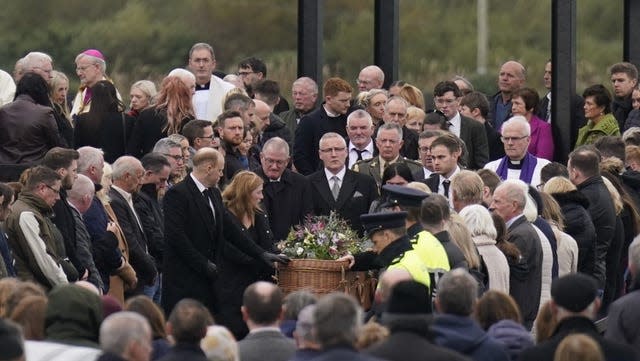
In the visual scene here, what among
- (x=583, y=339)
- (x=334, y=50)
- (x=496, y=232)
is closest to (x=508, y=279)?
(x=496, y=232)

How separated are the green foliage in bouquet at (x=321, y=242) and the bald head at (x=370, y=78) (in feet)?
18.0

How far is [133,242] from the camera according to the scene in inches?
691

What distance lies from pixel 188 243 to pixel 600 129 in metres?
6.36

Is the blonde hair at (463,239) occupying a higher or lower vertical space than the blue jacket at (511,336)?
Result: higher

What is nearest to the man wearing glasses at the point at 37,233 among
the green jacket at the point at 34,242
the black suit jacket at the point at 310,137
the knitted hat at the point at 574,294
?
the green jacket at the point at 34,242

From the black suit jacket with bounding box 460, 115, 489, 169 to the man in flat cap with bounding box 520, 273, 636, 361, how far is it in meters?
8.40

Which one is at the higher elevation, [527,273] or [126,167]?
[126,167]

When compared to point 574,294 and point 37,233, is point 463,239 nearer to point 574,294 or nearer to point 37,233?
point 37,233

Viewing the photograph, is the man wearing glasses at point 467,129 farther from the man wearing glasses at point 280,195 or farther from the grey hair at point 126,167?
the grey hair at point 126,167

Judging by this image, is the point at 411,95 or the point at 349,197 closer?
the point at 349,197

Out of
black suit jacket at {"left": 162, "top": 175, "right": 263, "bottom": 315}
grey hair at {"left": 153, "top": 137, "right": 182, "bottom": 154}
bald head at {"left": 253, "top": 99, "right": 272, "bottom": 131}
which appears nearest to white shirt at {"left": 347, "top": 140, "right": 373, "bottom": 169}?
bald head at {"left": 253, "top": 99, "right": 272, "bottom": 131}

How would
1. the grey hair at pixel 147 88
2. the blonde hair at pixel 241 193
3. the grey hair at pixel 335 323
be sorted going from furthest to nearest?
the grey hair at pixel 147 88 < the blonde hair at pixel 241 193 < the grey hair at pixel 335 323

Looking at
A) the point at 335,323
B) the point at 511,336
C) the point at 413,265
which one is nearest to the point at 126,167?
the point at 413,265

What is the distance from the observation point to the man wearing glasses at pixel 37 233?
15898 mm
